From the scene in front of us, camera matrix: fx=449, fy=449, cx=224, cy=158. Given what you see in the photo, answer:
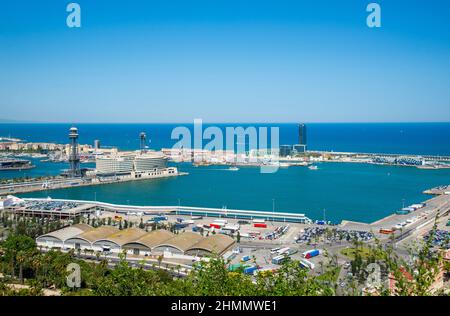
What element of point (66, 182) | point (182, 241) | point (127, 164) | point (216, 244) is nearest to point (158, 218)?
point (182, 241)

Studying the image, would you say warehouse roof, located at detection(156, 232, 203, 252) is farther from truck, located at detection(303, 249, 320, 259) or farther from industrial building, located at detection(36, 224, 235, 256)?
truck, located at detection(303, 249, 320, 259)

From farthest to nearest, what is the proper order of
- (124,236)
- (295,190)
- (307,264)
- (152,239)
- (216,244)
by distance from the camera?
(295,190) → (124,236) → (152,239) → (216,244) → (307,264)

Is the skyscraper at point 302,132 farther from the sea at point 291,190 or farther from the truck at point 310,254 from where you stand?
the truck at point 310,254

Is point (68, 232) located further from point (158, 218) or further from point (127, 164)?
point (127, 164)

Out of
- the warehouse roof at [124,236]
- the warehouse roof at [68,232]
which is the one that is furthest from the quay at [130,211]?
the warehouse roof at [124,236]

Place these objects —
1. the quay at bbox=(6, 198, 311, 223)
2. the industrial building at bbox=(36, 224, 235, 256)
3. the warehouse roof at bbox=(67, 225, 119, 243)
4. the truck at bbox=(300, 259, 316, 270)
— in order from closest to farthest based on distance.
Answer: the truck at bbox=(300, 259, 316, 270) < the industrial building at bbox=(36, 224, 235, 256) < the warehouse roof at bbox=(67, 225, 119, 243) < the quay at bbox=(6, 198, 311, 223)

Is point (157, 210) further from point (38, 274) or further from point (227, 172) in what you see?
point (227, 172)

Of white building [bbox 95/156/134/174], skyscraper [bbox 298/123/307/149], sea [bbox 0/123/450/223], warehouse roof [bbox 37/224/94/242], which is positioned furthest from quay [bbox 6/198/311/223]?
skyscraper [bbox 298/123/307/149]
